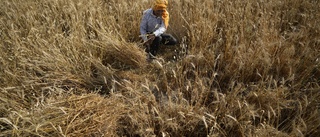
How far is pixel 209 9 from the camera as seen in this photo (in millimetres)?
2299

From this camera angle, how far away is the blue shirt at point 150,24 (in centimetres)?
226

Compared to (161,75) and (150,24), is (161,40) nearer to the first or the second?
(150,24)

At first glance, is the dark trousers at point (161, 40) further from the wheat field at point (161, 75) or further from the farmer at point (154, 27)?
the wheat field at point (161, 75)

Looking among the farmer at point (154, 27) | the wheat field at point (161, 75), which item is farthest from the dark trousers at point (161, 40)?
the wheat field at point (161, 75)

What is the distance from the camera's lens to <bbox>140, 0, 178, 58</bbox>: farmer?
7.22 feet

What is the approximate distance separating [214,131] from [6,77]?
1.58 meters

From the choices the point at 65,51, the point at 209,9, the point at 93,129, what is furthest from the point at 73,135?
the point at 209,9

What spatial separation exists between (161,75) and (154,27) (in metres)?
0.67

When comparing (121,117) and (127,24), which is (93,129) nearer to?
(121,117)

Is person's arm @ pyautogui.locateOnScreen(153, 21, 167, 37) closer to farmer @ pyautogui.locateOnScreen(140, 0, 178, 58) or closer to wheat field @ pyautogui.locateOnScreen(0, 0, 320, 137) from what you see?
farmer @ pyautogui.locateOnScreen(140, 0, 178, 58)

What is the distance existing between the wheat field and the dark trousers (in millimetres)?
129

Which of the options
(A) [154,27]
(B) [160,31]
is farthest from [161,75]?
(A) [154,27]

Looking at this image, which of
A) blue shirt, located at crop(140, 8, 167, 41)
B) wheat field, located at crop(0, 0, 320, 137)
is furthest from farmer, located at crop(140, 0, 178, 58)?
wheat field, located at crop(0, 0, 320, 137)

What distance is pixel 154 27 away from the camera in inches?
91.8
